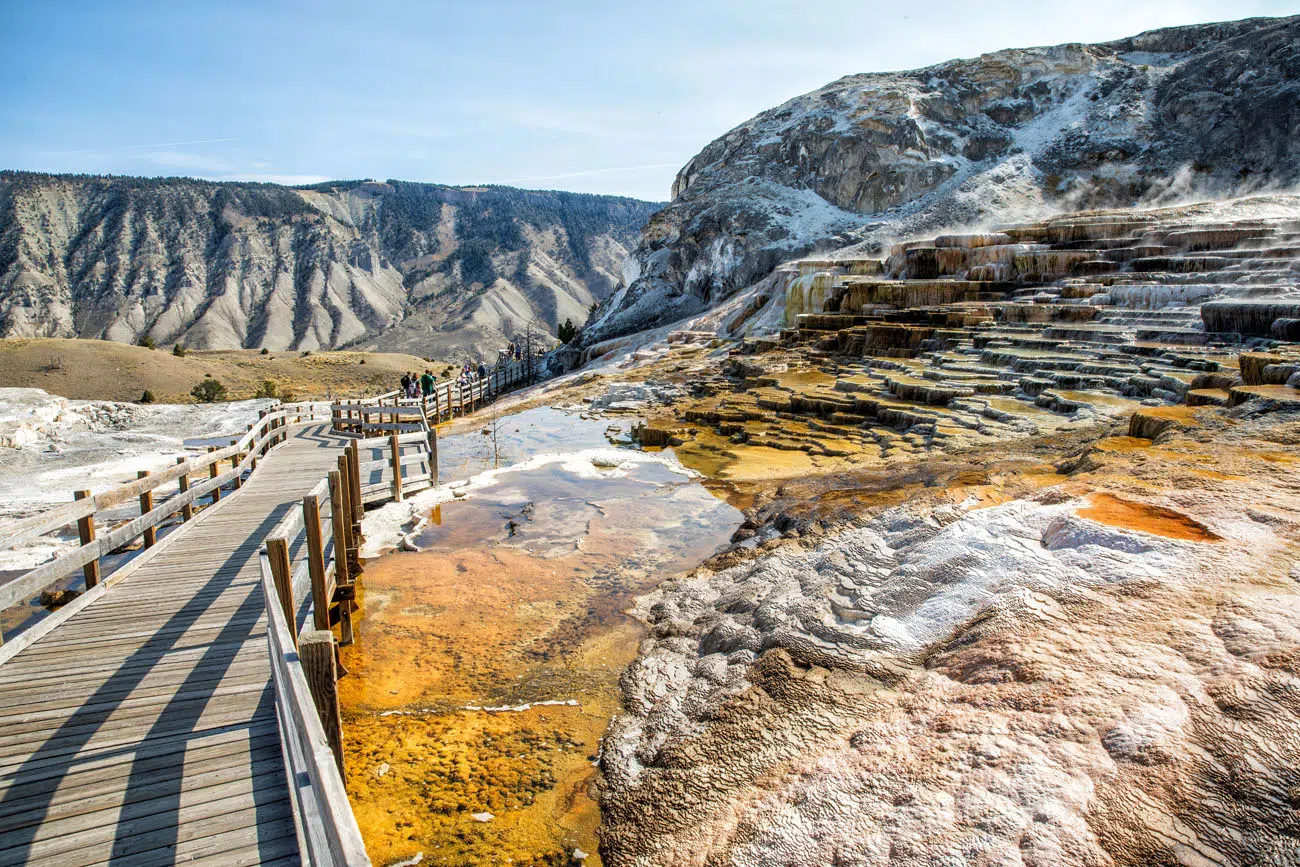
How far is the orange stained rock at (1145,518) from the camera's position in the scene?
14.0ft

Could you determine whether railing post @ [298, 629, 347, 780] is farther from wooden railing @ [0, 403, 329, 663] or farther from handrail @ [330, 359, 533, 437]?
handrail @ [330, 359, 533, 437]

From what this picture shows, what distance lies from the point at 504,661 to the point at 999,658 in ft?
12.4

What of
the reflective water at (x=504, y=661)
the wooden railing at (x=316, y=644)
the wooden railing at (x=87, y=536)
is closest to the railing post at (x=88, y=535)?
the wooden railing at (x=87, y=536)

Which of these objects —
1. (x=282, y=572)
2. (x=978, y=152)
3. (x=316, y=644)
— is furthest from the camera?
(x=978, y=152)

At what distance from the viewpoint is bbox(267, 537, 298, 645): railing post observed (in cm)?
418

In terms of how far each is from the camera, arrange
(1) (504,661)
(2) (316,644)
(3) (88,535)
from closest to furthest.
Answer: (2) (316,644), (1) (504,661), (3) (88,535)

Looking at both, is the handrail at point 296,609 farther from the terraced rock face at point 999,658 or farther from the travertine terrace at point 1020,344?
the travertine terrace at point 1020,344

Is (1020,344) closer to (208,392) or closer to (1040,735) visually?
(1040,735)

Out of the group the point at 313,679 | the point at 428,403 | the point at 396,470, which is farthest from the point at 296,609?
the point at 428,403

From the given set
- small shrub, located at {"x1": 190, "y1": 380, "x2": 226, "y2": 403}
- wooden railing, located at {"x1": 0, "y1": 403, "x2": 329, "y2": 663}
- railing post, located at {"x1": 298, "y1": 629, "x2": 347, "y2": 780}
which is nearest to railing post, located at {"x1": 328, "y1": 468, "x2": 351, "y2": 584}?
wooden railing, located at {"x1": 0, "y1": 403, "x2": 329, "y2": 663}

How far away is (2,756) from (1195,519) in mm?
6978

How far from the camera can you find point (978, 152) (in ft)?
125

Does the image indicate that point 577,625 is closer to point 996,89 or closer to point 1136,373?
point 1136,373

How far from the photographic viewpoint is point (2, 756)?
320 cm
